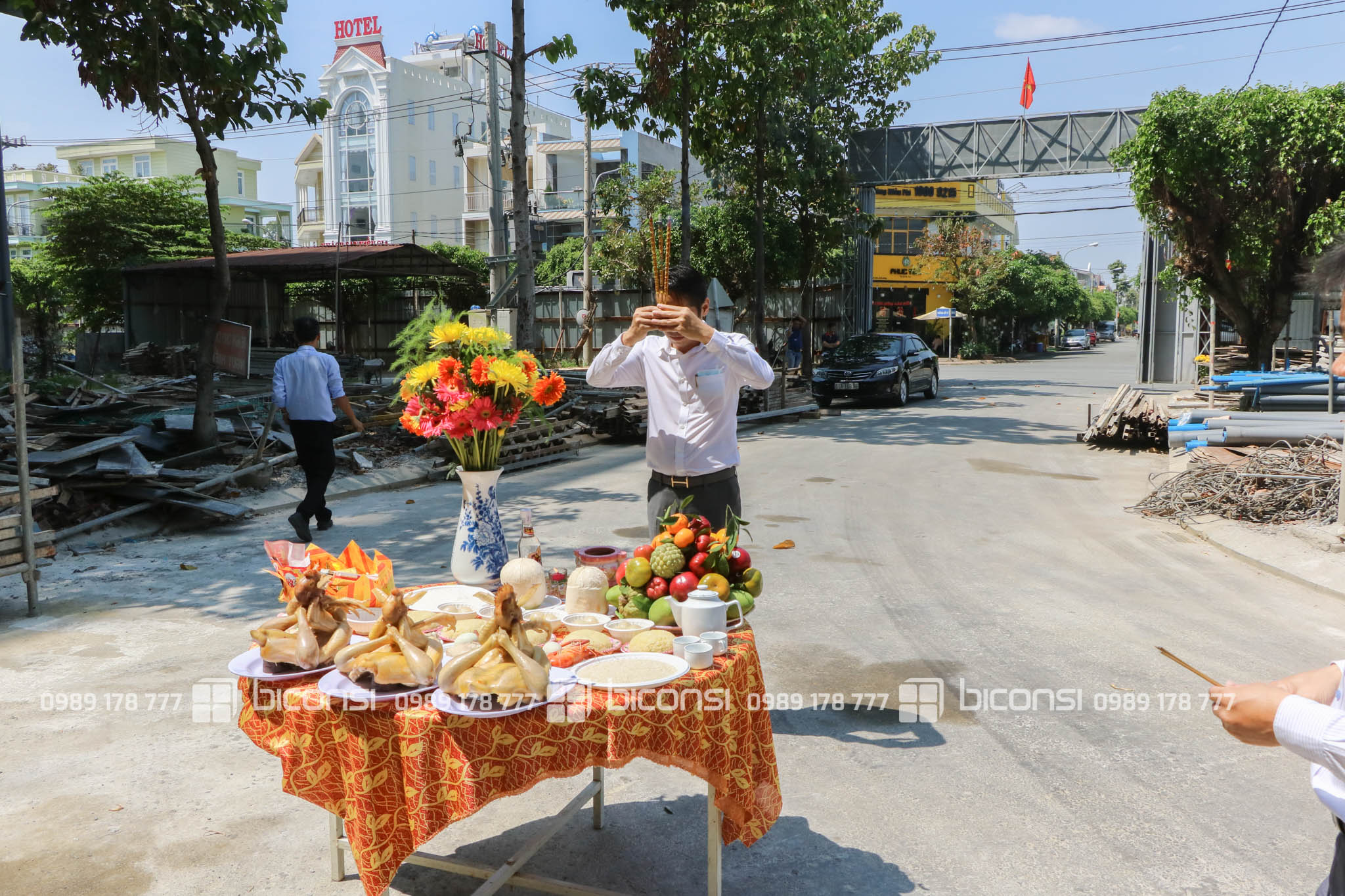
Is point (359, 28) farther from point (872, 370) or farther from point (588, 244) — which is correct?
point (872, 370)

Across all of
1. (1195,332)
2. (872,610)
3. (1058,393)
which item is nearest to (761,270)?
(1058,393)

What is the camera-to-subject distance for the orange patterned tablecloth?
254 centimetres

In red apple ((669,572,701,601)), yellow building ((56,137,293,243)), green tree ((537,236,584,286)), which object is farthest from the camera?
yellow building ((56,137,293,243))

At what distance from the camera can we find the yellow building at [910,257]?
166ft

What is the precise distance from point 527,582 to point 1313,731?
7.50 feet

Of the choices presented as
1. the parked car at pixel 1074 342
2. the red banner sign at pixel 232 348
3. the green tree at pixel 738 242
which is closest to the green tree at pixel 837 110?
the green tree at pixel 738 242

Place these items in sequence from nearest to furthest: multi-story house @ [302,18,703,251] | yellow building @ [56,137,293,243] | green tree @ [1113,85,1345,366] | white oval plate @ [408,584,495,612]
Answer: white oval plate @ [408,584,495,612]
green tree @ [1113,85,1345,366]
multi-story house @ [302,18,703,251]
yellow building @ [56,137,293,243]

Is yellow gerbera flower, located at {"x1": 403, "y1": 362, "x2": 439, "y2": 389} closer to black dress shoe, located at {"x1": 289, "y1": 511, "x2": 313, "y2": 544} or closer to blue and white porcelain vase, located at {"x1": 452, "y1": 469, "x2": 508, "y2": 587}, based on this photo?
blue and white porcelain vase, located at {"x1": 452, "y1": 469, "x2": 508, "y2": 587}

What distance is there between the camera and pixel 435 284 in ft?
103

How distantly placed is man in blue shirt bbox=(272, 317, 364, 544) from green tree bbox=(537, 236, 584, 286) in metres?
29.6

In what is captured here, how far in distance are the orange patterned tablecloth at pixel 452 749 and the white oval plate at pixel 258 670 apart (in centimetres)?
3

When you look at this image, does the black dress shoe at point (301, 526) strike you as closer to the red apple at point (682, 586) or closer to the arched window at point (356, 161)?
the red apple at point (682, 586)

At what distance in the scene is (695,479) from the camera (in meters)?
4.44

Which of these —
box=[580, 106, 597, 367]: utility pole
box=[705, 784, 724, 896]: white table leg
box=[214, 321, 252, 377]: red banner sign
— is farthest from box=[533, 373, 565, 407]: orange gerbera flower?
box=[580, 106, 597, 367]: utility pole
